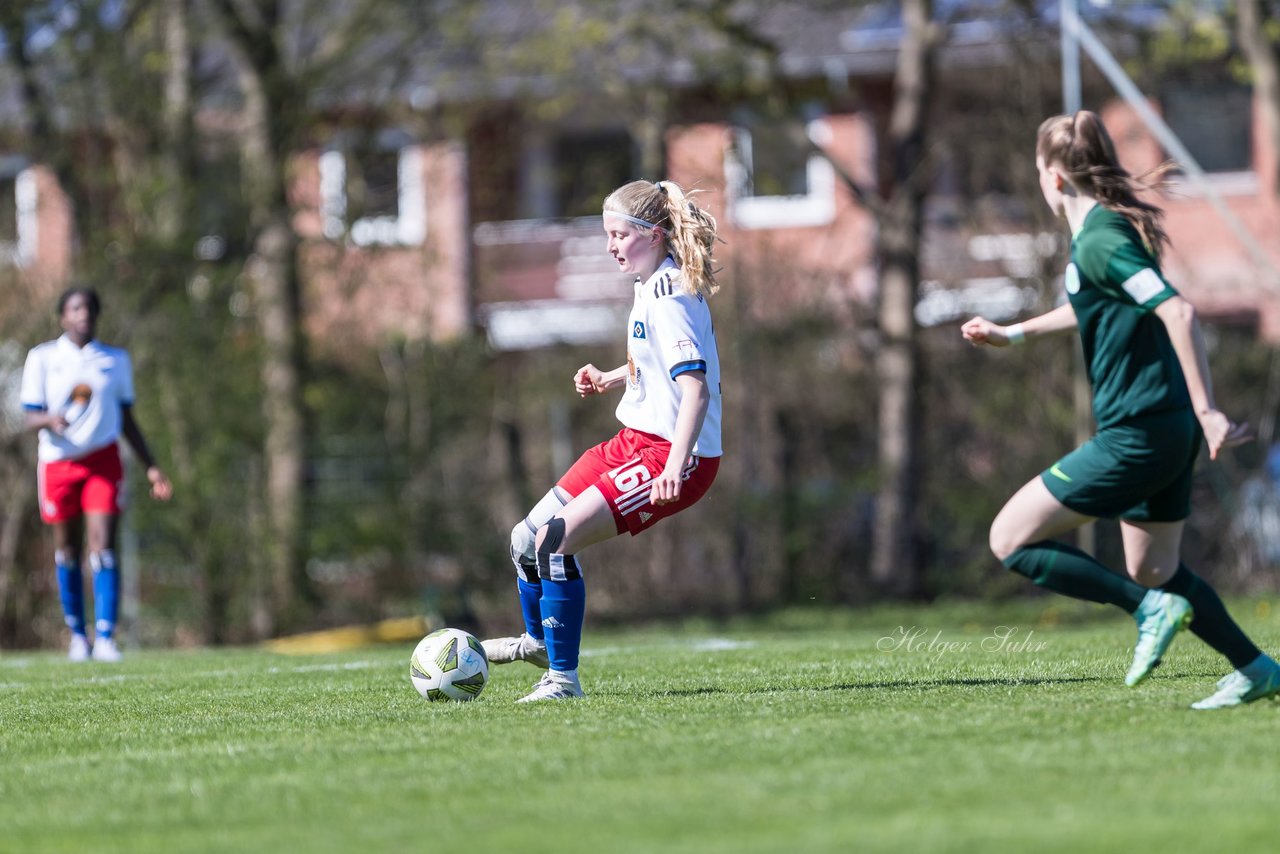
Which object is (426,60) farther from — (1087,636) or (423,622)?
(1087,636)

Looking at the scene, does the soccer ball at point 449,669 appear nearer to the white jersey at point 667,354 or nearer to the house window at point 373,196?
the white jersey at point 667,354

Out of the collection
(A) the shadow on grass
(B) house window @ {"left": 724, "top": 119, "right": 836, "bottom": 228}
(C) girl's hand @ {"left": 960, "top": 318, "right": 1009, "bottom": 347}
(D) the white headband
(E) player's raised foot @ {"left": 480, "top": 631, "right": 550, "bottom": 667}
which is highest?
(B) house window @ {"left": 724, "top": 119, "right": 836, "bottom": 228}

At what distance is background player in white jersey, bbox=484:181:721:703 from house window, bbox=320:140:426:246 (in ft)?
36.3

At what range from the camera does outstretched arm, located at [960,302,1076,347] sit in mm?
5855

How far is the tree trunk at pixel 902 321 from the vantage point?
17.2 m

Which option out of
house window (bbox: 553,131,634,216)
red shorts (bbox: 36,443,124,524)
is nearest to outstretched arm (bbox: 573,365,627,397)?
red shorts (bbox: 36,443,124,524)

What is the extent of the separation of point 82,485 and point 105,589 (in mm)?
706

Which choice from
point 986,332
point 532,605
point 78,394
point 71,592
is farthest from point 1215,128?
point 532,605

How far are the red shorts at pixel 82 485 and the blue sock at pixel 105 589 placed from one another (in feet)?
0.96

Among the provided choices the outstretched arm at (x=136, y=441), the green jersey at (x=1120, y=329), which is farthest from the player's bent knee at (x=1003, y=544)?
the outstretched arm at (x=136, y=441)

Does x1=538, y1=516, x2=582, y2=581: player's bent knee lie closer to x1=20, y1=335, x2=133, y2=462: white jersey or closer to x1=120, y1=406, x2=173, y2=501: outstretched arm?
x1=120, y1=406, x2=173, y2=501: outstretched arm

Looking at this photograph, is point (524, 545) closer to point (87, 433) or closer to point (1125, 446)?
point (1125, 446)

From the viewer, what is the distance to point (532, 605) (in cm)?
681

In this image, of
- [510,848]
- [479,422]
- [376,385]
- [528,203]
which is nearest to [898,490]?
[479,422]
